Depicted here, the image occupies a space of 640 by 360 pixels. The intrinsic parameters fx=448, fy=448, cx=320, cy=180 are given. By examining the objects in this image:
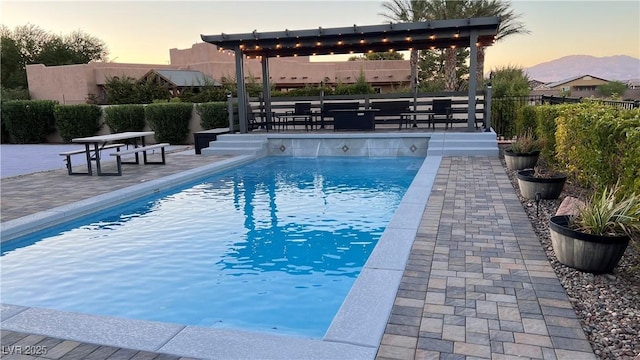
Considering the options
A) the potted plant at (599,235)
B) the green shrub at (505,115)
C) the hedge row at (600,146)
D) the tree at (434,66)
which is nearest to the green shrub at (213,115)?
the green shrub at (505,115)

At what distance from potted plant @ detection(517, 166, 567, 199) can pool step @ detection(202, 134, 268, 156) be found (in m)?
7.47

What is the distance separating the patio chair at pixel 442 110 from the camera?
41.1ft

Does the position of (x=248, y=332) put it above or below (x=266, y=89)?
below

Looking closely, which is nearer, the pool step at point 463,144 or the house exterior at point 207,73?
the pool step at point 463,144

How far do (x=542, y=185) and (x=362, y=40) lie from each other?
26.4 ft

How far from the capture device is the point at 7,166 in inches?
433

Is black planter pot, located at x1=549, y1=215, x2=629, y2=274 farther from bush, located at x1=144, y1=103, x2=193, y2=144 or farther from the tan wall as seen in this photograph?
the tan wall

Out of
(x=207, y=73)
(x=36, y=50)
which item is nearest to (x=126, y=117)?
(x=207, y=73)

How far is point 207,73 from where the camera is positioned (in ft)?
119

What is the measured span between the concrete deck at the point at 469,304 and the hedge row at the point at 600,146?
A: 0.88 m

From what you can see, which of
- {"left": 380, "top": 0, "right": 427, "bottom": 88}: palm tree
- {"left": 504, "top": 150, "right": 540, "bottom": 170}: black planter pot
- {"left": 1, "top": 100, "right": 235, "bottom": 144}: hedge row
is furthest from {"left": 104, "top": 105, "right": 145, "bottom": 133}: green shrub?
{"left": 504, "top": 150, "right": 540, "bottom": 170}: black planter pot

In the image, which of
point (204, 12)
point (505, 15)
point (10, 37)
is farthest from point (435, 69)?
point (10, 37)

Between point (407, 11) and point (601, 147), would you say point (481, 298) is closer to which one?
point (601, 147)

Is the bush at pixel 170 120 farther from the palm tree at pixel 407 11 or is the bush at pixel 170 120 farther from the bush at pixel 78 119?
the palm tree at pixel 407 11
